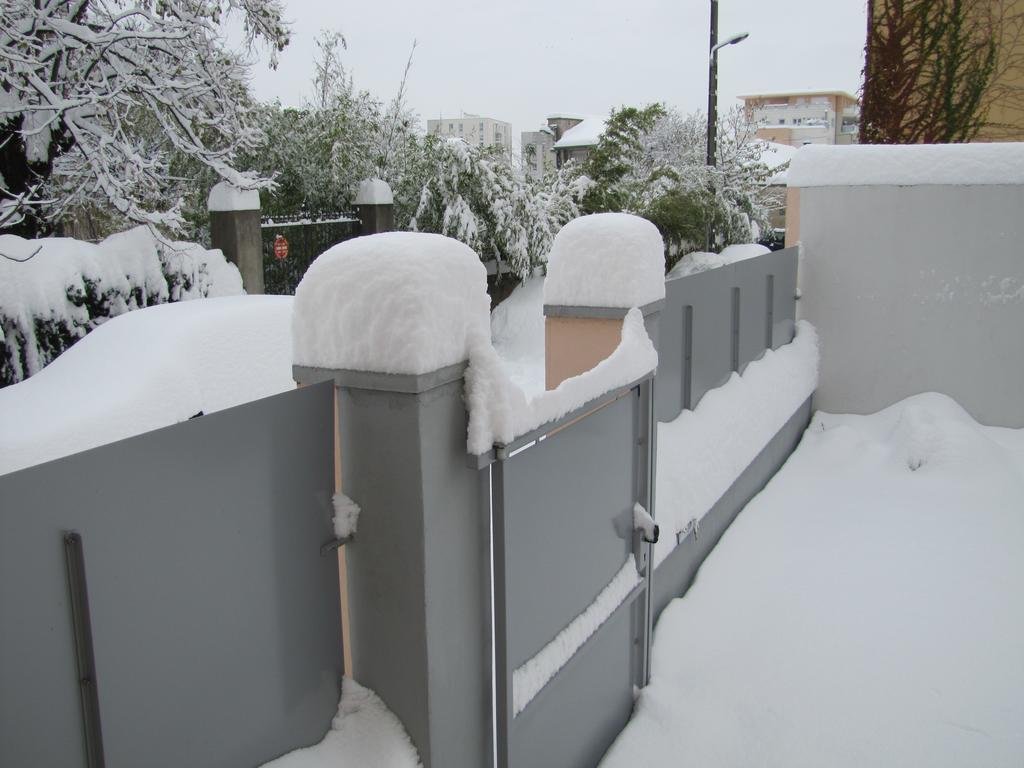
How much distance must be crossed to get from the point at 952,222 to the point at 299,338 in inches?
265

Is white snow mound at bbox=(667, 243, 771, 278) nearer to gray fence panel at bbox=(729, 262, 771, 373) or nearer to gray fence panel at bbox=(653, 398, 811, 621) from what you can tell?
gray fence panel at bbox=(653, 398, 811, 621)

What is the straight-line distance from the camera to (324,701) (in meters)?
1.94

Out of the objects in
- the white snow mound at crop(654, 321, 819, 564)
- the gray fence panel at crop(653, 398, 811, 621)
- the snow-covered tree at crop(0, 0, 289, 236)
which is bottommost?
the gray fence panel at crop(653, 398, 811, 621)

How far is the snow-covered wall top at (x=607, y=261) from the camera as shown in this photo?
3.49 m

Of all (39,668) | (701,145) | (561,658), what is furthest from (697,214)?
(39,668)

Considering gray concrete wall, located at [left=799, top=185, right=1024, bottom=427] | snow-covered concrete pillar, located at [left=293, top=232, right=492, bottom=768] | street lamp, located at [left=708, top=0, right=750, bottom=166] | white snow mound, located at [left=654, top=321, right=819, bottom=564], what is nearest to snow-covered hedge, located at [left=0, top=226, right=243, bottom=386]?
white snow mound, located at [left=654, top=321, right=819, bottom=564]

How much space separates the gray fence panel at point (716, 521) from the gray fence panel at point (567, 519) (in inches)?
31.6

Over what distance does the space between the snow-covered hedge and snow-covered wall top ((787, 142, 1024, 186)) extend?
5.98m

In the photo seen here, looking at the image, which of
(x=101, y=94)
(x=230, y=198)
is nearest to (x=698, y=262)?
(x=230, y=198)

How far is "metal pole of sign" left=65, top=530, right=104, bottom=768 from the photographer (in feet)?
4.34

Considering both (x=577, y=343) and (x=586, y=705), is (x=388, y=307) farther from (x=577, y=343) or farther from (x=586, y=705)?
(x=577, y=343)

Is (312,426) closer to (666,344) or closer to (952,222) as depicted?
(666,344)

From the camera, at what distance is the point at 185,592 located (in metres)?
1.54

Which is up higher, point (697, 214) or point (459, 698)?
point (697, 214)
